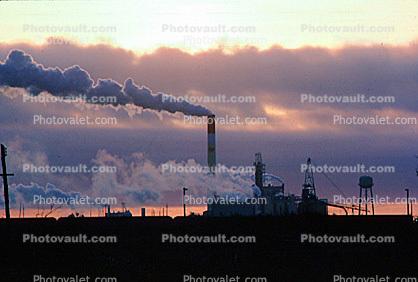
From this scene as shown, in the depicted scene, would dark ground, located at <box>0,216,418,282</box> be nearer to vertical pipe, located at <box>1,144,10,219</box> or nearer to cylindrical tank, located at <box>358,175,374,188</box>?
vertical pipe, located at <box>1,144,10,219</box>

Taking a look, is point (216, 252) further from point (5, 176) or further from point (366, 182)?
point (366, 182)

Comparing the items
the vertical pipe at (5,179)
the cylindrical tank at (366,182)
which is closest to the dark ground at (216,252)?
the vertical pipe at (5,179)

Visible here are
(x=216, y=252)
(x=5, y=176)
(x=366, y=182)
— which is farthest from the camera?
(x=366, y=182)

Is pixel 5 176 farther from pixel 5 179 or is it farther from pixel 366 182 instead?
pixel 366 182

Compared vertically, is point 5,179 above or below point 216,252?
above

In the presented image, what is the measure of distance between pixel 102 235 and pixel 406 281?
67.9 ft

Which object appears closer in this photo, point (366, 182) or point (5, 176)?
point (5, 176)

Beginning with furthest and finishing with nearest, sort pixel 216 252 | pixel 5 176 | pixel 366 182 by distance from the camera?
pixel 366 182 → pixel 5 176 → pixel 216 252

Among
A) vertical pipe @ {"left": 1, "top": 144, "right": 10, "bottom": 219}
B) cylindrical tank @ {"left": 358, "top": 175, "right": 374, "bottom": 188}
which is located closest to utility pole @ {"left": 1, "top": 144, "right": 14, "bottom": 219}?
vertical pipe @ {"left": 1, "top": 144, "right": 10, "bottom": 219}

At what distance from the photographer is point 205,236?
51.5 metres

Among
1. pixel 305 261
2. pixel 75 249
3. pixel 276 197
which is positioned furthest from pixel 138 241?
pixel 276 197

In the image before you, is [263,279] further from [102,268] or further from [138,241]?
[138,241]

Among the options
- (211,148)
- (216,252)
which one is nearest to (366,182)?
(211,148)

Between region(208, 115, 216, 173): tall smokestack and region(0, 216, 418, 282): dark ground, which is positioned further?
region(208, 115, 216, 173): tall smokestack
